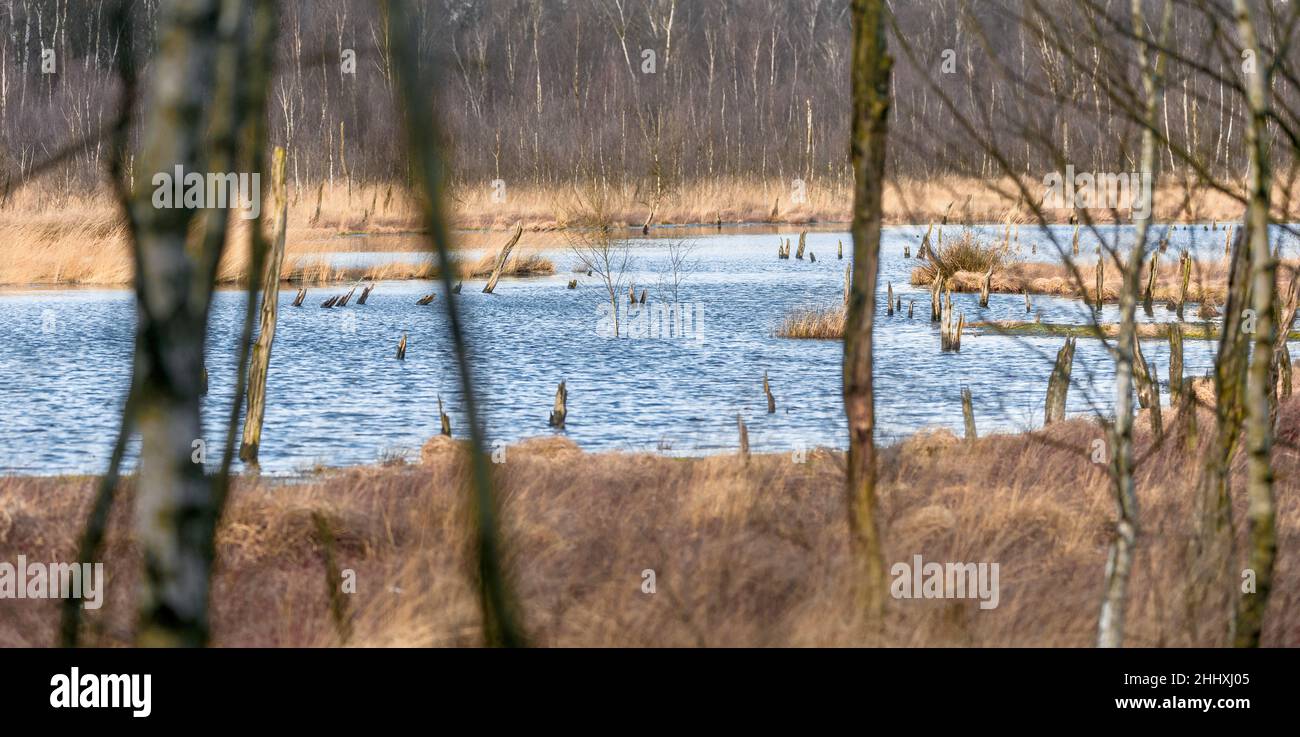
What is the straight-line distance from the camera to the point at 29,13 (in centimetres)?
4206

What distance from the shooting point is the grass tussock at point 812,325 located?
17188mm

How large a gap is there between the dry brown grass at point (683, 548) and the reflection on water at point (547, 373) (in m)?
0.93

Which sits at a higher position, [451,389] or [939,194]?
[939,194]

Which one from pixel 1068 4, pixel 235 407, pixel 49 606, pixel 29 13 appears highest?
pixel 29 13

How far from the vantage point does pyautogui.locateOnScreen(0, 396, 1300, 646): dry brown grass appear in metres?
4.75

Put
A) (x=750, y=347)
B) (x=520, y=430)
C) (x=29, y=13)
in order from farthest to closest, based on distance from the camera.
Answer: (x=29, y=13) < (x=750, y=347) < (x=520, y=430)

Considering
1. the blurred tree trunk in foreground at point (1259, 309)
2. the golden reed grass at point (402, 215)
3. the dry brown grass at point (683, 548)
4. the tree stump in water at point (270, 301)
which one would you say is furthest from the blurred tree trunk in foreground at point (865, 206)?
the golden reed grass at point (402, 215)

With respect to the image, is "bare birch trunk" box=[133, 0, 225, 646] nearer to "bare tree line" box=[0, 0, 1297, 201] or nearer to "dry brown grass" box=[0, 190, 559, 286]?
"dry brown grass" box=[0, 190, 559, 286]

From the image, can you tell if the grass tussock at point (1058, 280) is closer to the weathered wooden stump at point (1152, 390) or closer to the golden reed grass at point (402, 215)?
the golden reed grass at point (402, 215)

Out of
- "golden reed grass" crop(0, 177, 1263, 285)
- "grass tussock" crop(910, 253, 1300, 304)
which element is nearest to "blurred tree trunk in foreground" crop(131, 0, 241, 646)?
"grass tussock" crop(910, 253, 1300, 304)

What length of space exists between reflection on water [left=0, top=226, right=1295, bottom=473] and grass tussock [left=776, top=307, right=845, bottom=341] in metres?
0.31

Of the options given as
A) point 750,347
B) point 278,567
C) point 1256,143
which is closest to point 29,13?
point 750,347

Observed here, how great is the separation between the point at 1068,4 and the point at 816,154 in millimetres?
39778

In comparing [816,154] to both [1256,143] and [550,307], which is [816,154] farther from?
[1256,143]
